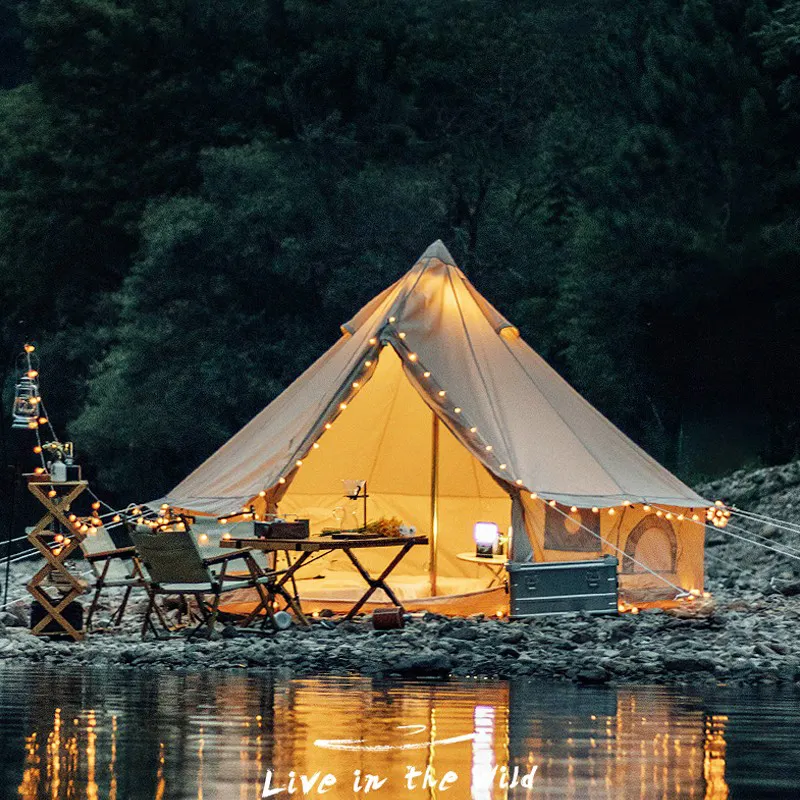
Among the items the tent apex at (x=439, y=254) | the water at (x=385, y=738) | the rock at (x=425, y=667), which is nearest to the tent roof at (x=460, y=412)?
the tent apex at (x=439, y=254)

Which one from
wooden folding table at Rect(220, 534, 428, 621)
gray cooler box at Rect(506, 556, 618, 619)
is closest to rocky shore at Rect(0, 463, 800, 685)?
gray cooler box at Rect(506, 556, 618, 619)

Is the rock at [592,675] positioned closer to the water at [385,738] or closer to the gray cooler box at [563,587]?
the water at [385,738]

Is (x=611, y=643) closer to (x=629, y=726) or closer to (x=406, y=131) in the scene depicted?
(x=629, y=726)

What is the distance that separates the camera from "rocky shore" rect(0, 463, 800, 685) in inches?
406

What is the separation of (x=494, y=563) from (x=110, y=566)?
2490mm

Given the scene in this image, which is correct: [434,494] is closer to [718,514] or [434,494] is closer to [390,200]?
[718,514]

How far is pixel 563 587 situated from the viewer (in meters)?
12.6

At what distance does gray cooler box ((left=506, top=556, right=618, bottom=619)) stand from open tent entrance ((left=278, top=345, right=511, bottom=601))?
2590 mm

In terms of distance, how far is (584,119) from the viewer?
28531mm

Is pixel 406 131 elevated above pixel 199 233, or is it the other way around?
pixel 406 131

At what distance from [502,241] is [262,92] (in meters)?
4.14

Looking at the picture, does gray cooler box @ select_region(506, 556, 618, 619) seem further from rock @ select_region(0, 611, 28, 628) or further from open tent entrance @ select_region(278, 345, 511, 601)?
rock @ select_region(0, 611, 28, 628)

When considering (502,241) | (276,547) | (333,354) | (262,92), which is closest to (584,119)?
(502,241)

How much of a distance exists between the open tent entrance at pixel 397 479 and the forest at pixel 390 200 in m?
9.05
